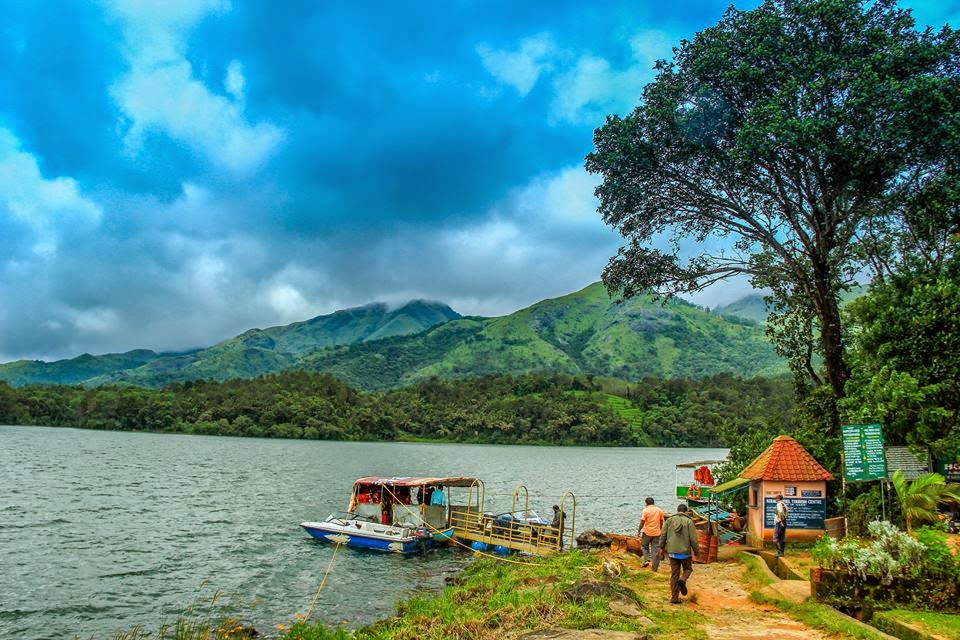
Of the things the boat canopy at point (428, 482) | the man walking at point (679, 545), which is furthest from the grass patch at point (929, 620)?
the boat canopy at point (428, 482)

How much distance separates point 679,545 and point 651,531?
495 cm

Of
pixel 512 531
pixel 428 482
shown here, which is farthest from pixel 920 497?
pixel 428 482

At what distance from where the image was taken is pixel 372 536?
34.5 m

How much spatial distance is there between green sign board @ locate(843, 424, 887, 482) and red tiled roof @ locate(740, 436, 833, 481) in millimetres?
3912

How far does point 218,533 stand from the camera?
125 feet

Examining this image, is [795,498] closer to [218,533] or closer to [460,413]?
[218,533]

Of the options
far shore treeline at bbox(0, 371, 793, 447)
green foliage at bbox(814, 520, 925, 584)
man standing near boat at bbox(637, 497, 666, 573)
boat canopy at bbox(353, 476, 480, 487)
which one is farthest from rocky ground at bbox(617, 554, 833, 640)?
far shore treeline at bbox(0, 371, 793, 447)

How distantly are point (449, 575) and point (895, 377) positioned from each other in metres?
19.9

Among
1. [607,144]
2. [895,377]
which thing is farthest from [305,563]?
[895,377]

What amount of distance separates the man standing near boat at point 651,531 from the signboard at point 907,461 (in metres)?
7.66

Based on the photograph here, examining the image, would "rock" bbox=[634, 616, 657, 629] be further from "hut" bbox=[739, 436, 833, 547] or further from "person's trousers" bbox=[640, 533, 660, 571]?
"hut" bbox=[739, 436, 833, 547]

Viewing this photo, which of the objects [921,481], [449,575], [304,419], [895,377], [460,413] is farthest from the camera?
[460,413]

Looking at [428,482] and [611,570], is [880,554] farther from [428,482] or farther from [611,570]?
[428,482]

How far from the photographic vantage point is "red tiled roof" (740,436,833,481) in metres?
23.2
